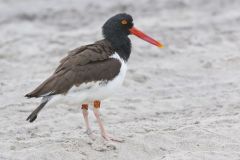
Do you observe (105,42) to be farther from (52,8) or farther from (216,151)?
(52,8)

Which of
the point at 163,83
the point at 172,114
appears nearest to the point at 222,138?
the point at 172,114

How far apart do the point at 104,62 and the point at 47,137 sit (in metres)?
1.18

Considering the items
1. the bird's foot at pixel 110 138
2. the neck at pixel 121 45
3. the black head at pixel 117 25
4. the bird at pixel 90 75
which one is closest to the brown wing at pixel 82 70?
the bird at pixel 90 75

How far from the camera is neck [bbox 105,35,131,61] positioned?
7.97 m

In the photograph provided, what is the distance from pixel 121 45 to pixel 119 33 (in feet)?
0.78

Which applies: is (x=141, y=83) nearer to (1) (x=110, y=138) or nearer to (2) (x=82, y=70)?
(1) (x=110, y=138)

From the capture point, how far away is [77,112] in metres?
9.27

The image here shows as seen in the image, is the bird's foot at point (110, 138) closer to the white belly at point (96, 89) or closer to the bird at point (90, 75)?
the bird at point (90, 75)

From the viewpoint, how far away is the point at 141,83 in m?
10.8

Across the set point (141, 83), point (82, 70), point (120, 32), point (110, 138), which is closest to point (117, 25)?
point (120, 32)

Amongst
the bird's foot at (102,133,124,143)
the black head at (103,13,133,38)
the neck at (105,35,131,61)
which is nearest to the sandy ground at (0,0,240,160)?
the bird's foot at (102,133,124,143)

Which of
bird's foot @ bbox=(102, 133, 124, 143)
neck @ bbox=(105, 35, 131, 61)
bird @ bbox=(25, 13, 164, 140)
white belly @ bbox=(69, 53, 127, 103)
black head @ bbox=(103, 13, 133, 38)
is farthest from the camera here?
black head @ bbox=(103, 13, 133, 38)

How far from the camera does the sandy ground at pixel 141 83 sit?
296 inches

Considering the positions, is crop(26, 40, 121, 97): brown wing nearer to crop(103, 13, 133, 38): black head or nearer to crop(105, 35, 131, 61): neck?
crop(105, 35, 131, 61): neck
